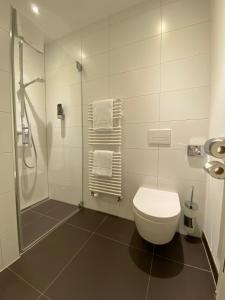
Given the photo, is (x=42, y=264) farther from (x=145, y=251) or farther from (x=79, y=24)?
(x=79, y=24)

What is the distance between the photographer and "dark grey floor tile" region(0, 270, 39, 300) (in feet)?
3.04

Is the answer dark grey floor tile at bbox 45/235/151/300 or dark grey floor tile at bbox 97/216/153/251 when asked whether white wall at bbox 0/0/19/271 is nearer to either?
dark grey floor tile at bbox 45/235/151/300

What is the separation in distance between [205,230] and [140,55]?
190 centimetres

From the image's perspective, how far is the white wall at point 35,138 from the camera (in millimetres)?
1753

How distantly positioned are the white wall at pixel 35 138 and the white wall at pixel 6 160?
1.92 feet

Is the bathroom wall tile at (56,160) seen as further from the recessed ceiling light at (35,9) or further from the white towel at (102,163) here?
the recessed ceiling light at (35,9)

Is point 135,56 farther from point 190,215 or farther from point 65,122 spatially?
point 190,215

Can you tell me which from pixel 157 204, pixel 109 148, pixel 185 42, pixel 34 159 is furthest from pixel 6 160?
pixel 185 42

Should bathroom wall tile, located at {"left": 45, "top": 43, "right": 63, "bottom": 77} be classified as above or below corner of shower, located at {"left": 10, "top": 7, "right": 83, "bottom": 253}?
above

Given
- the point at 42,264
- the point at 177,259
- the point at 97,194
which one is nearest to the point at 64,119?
the point at 97,194

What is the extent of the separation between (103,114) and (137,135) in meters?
0.48

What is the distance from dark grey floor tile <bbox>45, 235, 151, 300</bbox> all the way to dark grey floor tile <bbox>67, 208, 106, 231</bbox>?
308mm

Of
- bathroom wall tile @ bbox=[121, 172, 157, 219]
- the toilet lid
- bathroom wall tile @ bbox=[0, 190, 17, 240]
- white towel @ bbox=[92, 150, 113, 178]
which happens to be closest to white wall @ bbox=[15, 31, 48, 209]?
bathroom wall tile @ bbox=[0, 190, 17, 240]

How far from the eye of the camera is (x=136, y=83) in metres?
1.59
